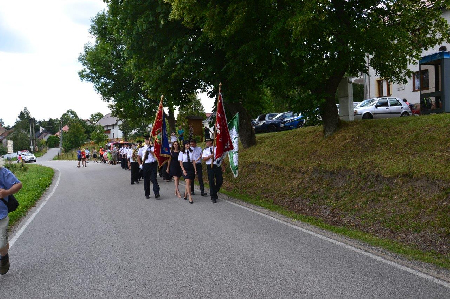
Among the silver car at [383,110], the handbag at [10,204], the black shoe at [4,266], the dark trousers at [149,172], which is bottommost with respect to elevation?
the black shoe at [4,266]

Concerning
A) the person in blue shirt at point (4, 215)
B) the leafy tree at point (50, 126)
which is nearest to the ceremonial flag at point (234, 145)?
the person in blue shirt at point (4, 215)

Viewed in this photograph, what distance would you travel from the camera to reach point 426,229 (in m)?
7.04

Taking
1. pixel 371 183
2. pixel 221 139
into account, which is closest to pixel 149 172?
pixel 221 139

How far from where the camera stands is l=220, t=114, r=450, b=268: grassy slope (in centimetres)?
720

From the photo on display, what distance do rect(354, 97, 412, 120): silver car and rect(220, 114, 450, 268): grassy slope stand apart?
26.4 ft

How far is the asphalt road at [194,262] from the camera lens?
4.41 m

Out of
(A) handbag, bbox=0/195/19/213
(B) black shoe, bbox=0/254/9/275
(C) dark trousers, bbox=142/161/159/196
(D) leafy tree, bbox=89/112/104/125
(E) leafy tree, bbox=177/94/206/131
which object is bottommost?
(B) black shoe, bbox=0/254/9/275

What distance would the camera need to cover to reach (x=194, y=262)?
544 centimetres

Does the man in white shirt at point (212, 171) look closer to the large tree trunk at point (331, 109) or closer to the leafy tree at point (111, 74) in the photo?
the large tree trunk at point (331, 109)

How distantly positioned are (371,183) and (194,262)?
19.1 feet

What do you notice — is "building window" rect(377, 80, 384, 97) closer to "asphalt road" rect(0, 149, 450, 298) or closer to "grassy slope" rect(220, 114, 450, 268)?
"grassy slope" rect(220, 114, 450, 268)

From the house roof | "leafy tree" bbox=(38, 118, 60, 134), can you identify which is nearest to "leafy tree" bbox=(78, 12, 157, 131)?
the house roof

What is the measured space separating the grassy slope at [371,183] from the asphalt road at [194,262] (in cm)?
127

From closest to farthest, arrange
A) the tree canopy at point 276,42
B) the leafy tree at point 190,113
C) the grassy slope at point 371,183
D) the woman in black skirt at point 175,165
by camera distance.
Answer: the grassy slope at point 371,183 → the tree canopy at point 276,42 → the woman in black skirt at point 175,165 → the leafy tree at point 190,113
